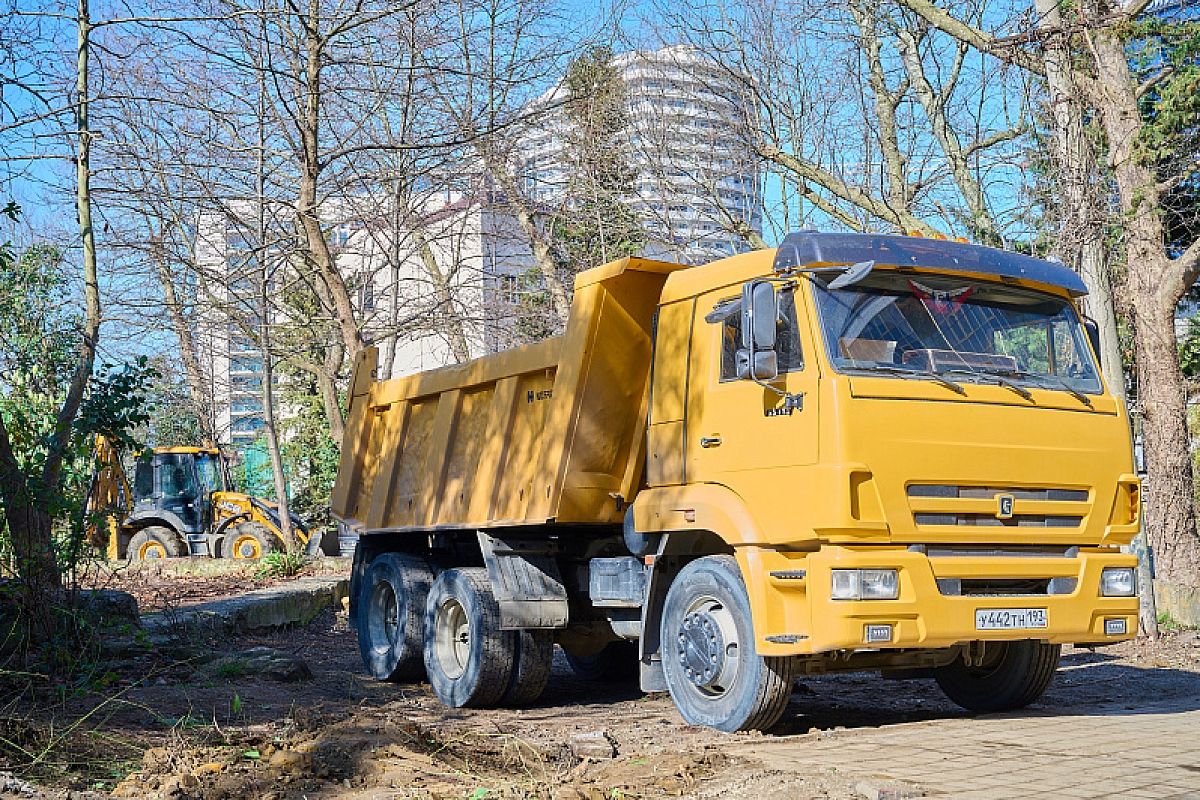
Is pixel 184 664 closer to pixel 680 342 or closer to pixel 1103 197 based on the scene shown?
pixel 680 342

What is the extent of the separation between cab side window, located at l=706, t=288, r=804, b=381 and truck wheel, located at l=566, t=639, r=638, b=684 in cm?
411

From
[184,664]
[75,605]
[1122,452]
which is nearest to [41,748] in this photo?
[75,605]

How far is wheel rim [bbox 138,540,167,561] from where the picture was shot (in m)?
26.5

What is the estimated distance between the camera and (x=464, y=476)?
10547 millimetres

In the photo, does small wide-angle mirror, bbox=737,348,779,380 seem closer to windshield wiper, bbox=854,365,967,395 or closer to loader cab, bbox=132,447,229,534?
windshield wiper, bbox=854,365,967,395

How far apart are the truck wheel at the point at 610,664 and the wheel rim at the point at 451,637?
1426mm

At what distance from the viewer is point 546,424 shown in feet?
30.5

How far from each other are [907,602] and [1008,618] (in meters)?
0.73

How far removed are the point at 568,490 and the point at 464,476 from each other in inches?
70.2

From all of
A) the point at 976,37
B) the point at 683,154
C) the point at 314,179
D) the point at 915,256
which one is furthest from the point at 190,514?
the point at 915,256

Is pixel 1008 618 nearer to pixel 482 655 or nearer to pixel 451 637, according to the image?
pixel 482 655

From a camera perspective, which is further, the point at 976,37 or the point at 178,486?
the point at 178,486

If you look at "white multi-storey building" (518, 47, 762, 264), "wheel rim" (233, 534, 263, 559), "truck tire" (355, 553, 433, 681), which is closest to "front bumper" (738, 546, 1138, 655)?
"truck tire" (355, 553, 433, 681)

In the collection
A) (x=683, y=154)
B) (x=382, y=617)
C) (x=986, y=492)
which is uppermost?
(x=683, y=154)
